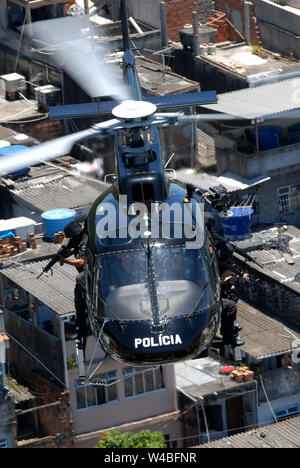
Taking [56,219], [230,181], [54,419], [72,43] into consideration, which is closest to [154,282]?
[54,419]

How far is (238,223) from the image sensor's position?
237 feet

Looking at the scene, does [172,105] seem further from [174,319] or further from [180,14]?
[180,14]

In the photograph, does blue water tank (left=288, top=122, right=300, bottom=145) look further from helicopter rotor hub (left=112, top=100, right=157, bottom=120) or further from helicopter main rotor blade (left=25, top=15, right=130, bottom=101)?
helicopter rotor hub (left=112, top=100, right=157, bottom=120)

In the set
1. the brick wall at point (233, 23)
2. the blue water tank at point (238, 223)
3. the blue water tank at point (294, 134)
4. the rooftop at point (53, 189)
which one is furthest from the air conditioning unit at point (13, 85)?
the blue water tank at point (238, 223)

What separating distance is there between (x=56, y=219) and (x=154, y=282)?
3039cm

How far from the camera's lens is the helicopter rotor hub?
1542 inches

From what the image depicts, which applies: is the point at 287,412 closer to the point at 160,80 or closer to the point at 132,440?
the point at 132,440

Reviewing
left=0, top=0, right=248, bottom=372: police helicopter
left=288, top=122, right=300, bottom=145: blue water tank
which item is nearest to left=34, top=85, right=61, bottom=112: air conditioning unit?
left=288, top=122, right=300, bottom=145: blue water tank

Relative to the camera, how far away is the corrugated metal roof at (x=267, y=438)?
205ft

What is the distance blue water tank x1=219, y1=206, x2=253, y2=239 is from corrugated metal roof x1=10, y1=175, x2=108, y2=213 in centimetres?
701

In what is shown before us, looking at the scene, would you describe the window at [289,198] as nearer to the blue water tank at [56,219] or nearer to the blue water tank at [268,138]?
the blue water tank at [268,138]

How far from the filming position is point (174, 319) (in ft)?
124

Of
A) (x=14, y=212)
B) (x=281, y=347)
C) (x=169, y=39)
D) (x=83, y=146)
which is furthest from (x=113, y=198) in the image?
(x=169, y=39)

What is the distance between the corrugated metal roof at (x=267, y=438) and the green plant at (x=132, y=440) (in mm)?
2033
